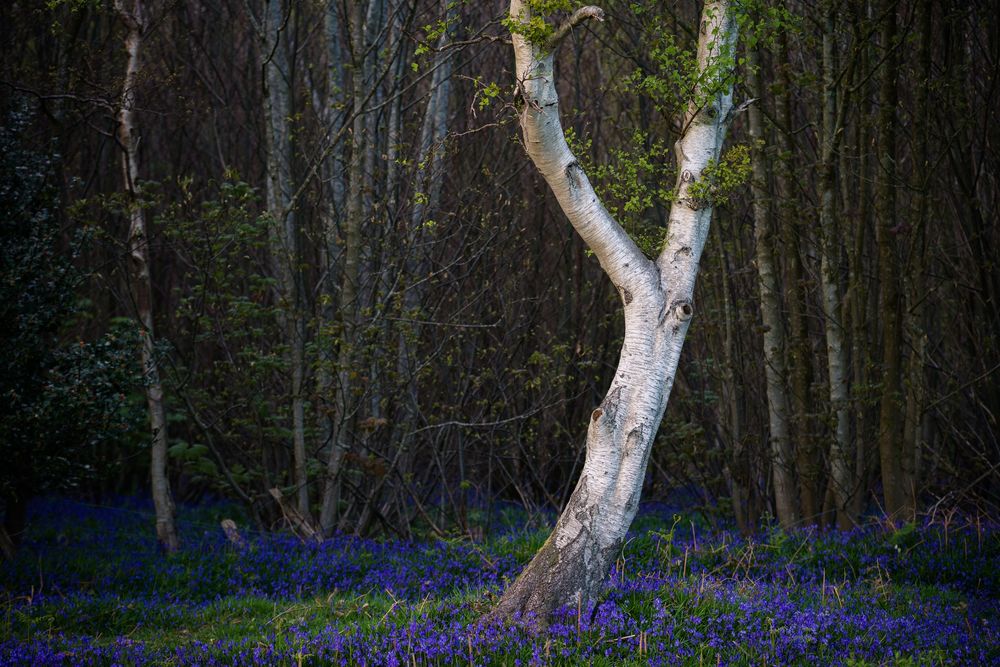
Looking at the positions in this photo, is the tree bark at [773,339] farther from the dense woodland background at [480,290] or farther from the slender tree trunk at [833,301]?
the slender tree trunk at [833,301]


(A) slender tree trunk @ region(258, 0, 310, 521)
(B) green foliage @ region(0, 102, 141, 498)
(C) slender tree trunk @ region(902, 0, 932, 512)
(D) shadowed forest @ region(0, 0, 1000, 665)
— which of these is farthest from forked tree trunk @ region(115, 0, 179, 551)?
(C) slender tree trunk @ region(902, 0, 932, 512)

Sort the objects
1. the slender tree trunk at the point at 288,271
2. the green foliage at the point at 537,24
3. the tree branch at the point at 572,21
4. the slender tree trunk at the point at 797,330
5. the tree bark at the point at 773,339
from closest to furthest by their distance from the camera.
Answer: the green foliage at the point at 537,24, the tree branch at the point at 572,21, the slender tree trunk at the point at 797,330, the tree bark at the point at 773,339, the slender tree trunk at the point at 288,271

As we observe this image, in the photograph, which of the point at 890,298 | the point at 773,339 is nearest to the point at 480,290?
the point at 773,339

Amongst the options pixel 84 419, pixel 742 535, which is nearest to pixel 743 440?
pixel 742 535

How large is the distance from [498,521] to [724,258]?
3.89 meters

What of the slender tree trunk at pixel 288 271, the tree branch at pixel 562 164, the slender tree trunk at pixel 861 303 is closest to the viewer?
the tree branch at pixel 562 164

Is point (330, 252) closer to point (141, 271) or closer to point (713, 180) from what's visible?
point (141, 271)

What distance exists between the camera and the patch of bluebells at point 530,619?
187 inches

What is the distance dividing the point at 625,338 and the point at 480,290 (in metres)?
4.96

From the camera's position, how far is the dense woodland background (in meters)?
7.75

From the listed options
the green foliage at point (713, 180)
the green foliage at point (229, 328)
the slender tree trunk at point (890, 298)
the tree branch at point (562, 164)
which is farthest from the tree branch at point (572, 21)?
the slender tree trunk at point (890, 298)

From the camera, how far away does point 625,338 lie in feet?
15.9

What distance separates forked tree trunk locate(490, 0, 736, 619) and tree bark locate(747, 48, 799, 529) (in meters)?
3.55

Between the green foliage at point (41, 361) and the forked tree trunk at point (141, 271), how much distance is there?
9.5 inches
